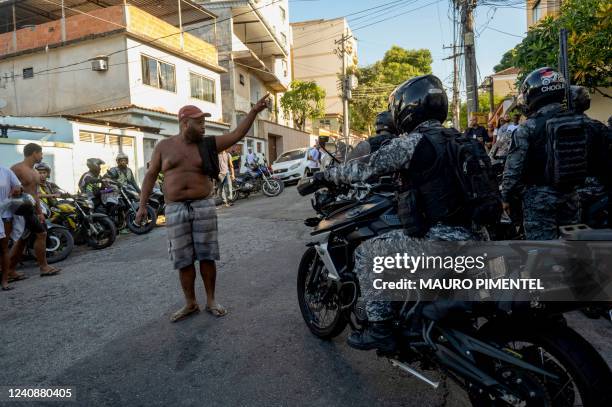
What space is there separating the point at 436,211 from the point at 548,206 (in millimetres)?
1608

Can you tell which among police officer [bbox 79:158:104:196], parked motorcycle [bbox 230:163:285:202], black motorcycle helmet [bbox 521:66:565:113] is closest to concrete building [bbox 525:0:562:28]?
parked motorcycle [bbox 230:163:285:202]

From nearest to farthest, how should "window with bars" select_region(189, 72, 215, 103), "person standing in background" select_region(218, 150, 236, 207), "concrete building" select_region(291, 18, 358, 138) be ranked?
1. "person standing in background" select_region(218, 150, 236, 207)
2. "window with bars" select_region(189, 72, 215, 103)
3. "concrete building" select_region(291, 18, 358, 138)

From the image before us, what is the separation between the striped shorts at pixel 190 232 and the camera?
152 inches

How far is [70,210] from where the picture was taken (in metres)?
7.52

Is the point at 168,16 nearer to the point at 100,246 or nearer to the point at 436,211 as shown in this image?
the point at 100,246

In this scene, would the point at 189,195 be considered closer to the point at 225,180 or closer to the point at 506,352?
the point at 506,352

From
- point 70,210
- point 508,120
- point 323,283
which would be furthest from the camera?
point 508,120

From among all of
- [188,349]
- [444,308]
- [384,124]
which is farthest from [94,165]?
→ [444,308]

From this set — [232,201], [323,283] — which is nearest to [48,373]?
[323,283]

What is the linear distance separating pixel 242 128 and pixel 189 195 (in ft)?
2.42

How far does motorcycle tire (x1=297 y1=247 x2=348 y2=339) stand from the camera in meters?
3.15

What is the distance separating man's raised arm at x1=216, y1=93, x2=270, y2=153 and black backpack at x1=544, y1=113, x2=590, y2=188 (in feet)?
7.11

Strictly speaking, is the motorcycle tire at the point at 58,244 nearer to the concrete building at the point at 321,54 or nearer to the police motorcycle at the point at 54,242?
the police motorcycle at the point at 54,242

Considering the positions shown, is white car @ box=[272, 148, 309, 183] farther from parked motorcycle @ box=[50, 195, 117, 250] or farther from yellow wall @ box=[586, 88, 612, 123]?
parked motorcycle @ box=[50, 195, 117, 250]
